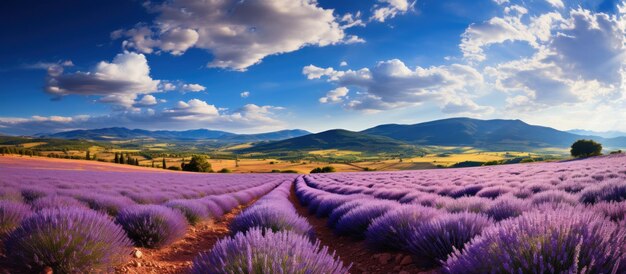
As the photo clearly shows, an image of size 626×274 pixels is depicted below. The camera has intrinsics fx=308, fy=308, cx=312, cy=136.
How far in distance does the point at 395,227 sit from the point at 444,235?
3.69 ft

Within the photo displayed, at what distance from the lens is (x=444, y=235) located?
10.6 ft

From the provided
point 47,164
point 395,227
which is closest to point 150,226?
point 395,227

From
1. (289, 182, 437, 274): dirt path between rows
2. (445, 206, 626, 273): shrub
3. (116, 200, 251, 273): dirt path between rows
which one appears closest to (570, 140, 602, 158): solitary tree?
(289, 182, 437, 274): dirt path between rows

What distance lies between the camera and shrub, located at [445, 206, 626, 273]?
5.63 feet

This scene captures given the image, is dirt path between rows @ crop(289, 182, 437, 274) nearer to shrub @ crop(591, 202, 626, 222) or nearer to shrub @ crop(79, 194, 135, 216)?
shrub @ crop(591, 202, 626, 222)

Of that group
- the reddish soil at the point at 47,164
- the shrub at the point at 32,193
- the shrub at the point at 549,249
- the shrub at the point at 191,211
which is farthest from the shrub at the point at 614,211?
the reddish soil at the point at 47,164

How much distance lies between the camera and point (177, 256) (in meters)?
5.11

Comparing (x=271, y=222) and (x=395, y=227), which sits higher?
(x=395, y=227)

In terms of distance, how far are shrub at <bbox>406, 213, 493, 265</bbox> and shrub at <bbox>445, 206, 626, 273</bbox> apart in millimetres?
1170

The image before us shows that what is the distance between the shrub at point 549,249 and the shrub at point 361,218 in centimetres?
332

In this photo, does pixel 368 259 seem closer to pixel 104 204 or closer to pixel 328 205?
pixel 328 205

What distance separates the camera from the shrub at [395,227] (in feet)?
13.6

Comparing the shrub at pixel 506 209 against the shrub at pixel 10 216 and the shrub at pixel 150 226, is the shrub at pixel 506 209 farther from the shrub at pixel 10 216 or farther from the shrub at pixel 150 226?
the shrub at pixel 10 216

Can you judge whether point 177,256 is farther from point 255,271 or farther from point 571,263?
point 571,263
